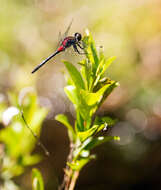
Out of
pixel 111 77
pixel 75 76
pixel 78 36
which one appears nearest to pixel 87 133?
pixel 75 76

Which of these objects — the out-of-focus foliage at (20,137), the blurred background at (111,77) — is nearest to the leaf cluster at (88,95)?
the out-of-focus foliage at (20,137)

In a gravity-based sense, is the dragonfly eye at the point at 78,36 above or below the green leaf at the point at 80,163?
above

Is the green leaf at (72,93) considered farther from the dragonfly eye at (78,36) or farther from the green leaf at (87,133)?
the dragonfly eye at (78,36)

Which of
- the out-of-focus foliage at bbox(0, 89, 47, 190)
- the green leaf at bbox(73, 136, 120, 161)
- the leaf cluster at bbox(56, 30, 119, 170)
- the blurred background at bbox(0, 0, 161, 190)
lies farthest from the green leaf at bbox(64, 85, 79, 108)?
the blurred background at bbox(0, 0, 161, 190)

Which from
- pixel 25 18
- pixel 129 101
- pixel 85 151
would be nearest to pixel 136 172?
pixel 129 101

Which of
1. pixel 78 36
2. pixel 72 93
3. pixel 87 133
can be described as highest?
pixel 78 36

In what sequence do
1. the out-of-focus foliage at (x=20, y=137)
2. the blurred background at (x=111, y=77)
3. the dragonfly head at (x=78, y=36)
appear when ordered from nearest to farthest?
1. the dragonfly head at (x=78, y=36)
2. the out-of-focus foliage at (x=20, y=137)
3. the blurred background at (x=111, y=77)

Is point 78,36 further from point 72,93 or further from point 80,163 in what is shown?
point 80,163

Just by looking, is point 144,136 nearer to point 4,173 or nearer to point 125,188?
point 125,188
